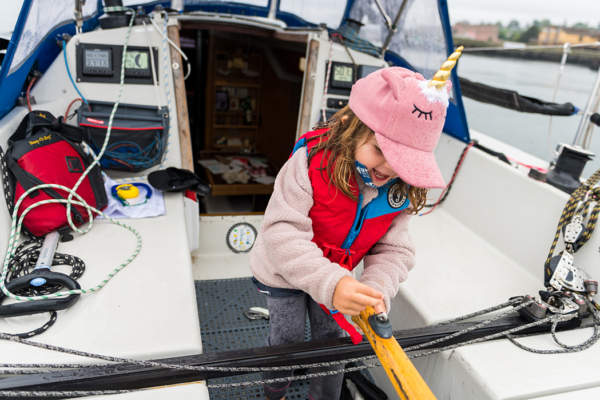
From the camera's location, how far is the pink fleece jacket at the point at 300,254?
2.95ft

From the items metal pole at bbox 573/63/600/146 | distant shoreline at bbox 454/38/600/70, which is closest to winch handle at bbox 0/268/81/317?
distant shoreline at bbox 454/38/600/70

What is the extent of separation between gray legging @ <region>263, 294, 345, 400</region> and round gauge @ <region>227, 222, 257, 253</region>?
112 cm

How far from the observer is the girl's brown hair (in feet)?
2.99

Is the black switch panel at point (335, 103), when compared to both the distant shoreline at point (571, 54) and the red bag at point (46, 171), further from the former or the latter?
the red bag at point (46, 171)

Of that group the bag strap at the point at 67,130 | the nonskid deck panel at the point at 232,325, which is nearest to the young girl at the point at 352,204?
the nonskid deck panel at the point at 232,325

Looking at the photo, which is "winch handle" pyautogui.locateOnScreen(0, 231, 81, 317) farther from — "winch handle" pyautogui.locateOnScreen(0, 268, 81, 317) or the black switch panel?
the black switch panel

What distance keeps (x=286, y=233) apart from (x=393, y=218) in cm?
37

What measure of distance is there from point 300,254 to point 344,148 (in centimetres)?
27

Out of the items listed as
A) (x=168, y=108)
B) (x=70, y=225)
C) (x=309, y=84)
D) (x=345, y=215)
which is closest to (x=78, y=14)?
Answer: (x=168, y=108)

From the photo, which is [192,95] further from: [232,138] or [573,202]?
[573,202]

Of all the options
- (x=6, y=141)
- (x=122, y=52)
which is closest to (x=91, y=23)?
(x=122, y=52)

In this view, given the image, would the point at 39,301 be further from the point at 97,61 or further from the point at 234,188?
the point at 234,188

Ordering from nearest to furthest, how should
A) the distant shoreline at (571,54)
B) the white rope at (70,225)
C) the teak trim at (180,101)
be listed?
the white rope at (70,225) → the teak trim at (180,101) → the distant shoreline at (571,54)

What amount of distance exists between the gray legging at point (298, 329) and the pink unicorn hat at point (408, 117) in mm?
573
